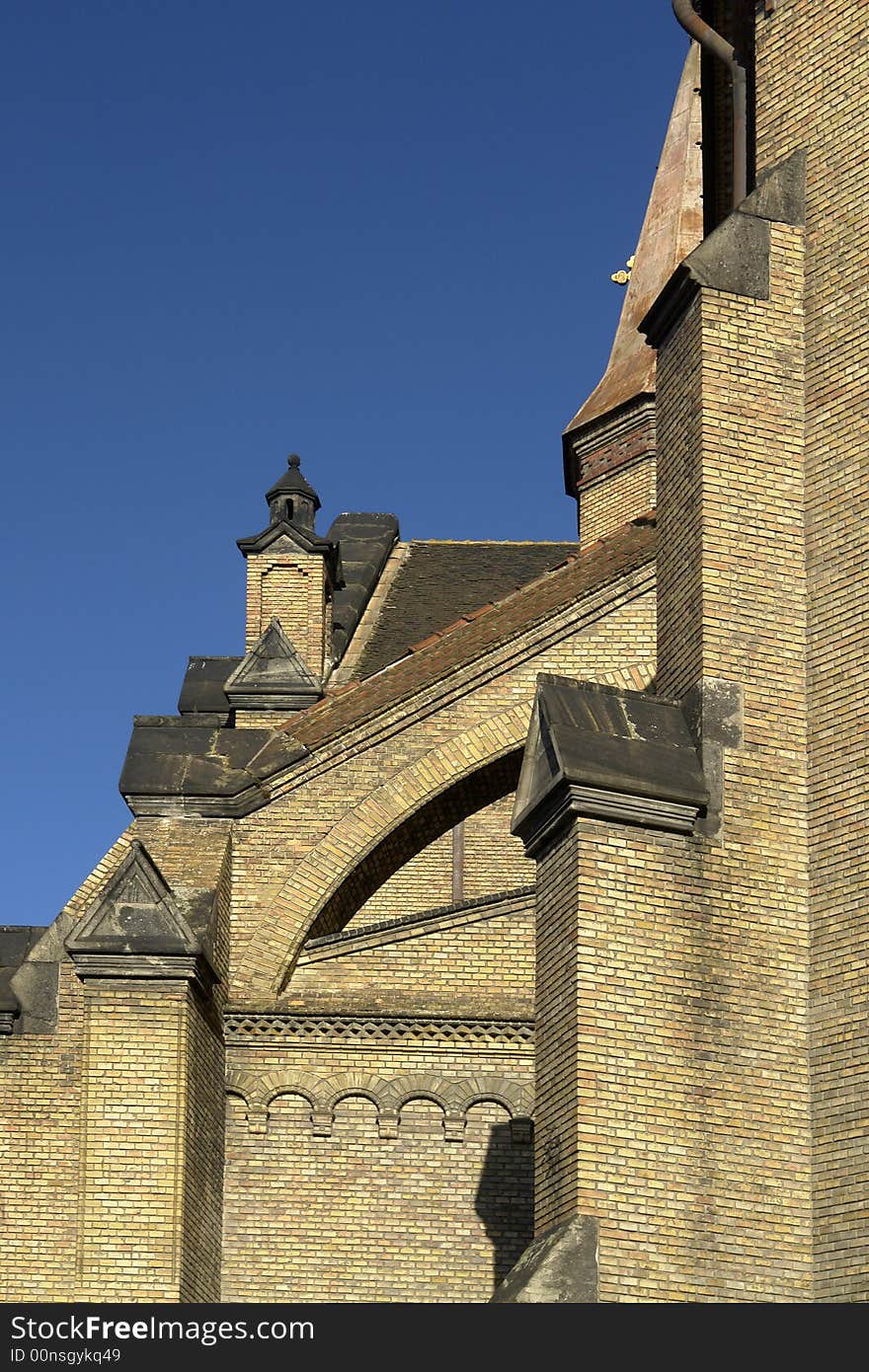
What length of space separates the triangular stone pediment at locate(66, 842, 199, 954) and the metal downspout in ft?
19.8

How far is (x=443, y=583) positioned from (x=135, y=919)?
14.0 meters

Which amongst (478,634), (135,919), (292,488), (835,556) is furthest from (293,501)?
(835,556)

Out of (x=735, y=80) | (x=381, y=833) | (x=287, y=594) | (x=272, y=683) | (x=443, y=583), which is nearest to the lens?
(x=735, y=80)

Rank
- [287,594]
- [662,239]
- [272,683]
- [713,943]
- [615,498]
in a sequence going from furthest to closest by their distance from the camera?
[662,239] → [615,498] → [287,594] → [272,683] → [713,943]

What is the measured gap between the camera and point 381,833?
17047mm

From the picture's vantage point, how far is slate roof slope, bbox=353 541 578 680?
26.6m

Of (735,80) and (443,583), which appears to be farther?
(443,583)

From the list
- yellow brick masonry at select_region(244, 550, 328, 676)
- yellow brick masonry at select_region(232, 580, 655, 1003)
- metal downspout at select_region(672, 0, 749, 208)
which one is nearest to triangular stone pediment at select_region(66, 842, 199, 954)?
yellow brick masonry at select_region(232, 580, 655, 1003)

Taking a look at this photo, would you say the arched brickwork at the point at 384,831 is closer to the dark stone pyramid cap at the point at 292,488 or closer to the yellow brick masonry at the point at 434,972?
the yellow brick masonry at the point at 434,972

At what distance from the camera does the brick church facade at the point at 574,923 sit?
10820mm

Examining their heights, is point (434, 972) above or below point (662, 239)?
below

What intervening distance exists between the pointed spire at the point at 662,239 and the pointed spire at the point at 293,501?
10.1ft

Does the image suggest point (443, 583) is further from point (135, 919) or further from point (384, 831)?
point (135, 919)
